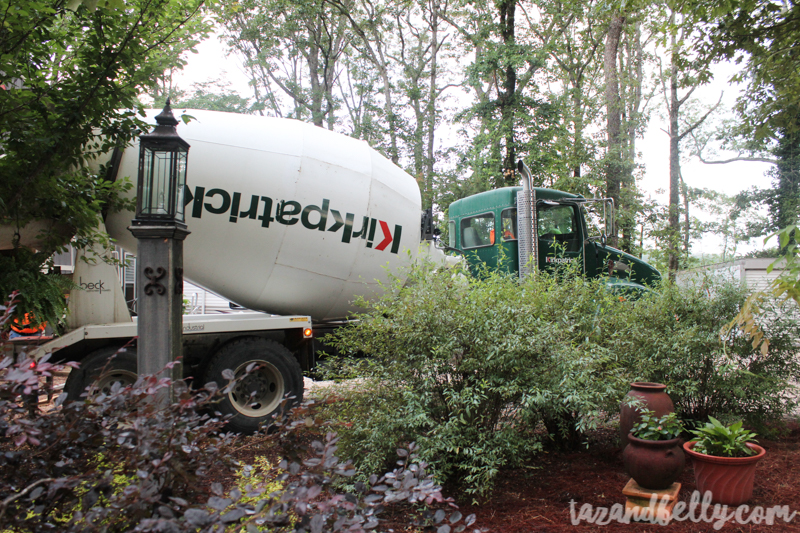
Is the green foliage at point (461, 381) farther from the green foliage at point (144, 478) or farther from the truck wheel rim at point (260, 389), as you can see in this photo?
the truck wheel rim at point (260, 389)

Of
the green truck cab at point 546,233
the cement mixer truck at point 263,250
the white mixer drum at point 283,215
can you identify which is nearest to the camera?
the cement mixer truck at point 263,250

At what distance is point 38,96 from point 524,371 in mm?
3577

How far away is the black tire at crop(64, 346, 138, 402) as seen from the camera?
4305 millimetres

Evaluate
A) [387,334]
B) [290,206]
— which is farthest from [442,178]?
[387,334]

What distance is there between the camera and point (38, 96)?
3.11 m

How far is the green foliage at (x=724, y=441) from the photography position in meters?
3.30

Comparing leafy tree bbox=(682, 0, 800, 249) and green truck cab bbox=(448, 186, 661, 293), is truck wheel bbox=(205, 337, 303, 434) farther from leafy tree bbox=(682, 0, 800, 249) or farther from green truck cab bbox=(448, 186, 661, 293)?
leafy tree bbox=(682, 0, 800, 249)

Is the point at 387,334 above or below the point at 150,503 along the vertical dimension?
above

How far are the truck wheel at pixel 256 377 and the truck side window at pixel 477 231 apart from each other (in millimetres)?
4850

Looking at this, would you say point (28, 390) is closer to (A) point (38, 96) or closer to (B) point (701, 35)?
(A) point (38, 96)

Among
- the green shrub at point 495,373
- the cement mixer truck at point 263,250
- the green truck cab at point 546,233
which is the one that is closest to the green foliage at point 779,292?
the green shrub at point 495,373

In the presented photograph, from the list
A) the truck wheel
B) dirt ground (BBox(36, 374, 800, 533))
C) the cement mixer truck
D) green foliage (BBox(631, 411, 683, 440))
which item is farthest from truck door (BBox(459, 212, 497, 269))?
green foliage (BBox(631, 411, 683, 440))

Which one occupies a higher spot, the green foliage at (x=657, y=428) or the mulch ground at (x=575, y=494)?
the green foliage at (x=657, y=428)

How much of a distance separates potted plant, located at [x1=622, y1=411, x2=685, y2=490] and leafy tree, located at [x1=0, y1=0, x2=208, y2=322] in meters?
4.09
